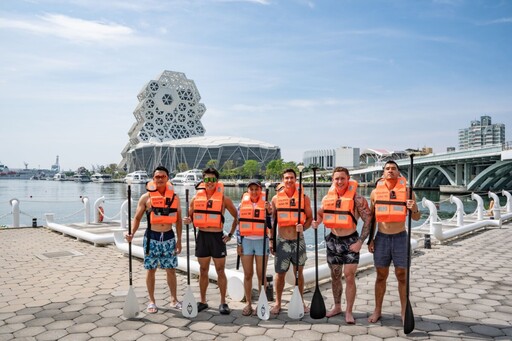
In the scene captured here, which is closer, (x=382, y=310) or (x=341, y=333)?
(x=341, y=333)

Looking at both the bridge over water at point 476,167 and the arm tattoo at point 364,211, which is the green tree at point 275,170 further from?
the arm tattoo at point 364,211

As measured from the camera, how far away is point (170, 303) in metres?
5.60

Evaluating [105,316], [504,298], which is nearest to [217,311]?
[105,316]

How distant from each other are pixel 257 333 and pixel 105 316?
2156 millimetres

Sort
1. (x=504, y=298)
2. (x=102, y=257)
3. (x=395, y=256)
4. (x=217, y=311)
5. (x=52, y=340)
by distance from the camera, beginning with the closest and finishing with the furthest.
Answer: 1. (x=52, y=340)
2. (x=395, y=256)
3. (x=217, y=311)
4. (x=504, y=298)
5. (x=102, y=257)

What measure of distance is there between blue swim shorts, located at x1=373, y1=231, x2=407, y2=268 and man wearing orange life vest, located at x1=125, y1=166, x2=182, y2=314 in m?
2.81

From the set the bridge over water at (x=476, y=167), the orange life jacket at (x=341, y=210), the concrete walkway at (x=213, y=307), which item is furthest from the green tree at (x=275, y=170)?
the orange life jacket at (x=341, y=210)

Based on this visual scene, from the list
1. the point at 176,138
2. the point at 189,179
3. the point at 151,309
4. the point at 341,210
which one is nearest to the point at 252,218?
the point at 341,210

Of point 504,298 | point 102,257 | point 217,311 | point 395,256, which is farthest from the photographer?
point 102,257

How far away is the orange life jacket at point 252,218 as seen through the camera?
5.16m

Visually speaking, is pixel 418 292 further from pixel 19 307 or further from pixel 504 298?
pixel 19 307

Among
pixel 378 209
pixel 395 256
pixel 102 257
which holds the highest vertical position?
pixel 378 209

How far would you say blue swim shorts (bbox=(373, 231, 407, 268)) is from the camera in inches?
189

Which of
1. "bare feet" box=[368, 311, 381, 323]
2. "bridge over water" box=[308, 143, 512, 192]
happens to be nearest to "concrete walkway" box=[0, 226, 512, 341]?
"bare feet" box=[368, 311, 381, 323]
